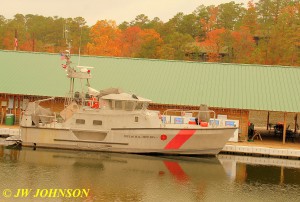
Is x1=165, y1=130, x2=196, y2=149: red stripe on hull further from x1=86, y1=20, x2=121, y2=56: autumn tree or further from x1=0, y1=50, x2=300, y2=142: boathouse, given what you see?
x1=86, y1=20, x2=121, y2=56: autumn tree

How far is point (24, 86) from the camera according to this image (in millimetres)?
32031

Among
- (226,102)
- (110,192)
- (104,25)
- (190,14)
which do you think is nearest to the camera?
(110,192)

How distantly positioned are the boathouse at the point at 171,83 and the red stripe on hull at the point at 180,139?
14.2 ft

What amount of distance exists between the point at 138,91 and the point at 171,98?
2.28 meters

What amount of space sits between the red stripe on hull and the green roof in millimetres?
4474

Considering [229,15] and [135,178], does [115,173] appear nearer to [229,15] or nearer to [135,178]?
[135,178]

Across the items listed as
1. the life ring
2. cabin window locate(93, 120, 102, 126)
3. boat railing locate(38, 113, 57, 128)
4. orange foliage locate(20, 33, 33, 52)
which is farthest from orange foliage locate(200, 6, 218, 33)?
cabin window locate(93, 120, 102, 126)

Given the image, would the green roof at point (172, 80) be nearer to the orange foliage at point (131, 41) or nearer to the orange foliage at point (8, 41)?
the orange foliage at point (131, 41)

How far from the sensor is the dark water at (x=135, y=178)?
1894 cm

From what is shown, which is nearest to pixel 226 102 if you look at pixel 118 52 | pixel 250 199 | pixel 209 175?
pixel 209 175

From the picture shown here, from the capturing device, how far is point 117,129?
26.4 m

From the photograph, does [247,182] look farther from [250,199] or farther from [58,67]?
[58,67]

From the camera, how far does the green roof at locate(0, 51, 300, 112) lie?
30.8 meters

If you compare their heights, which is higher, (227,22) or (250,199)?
(227,22)
